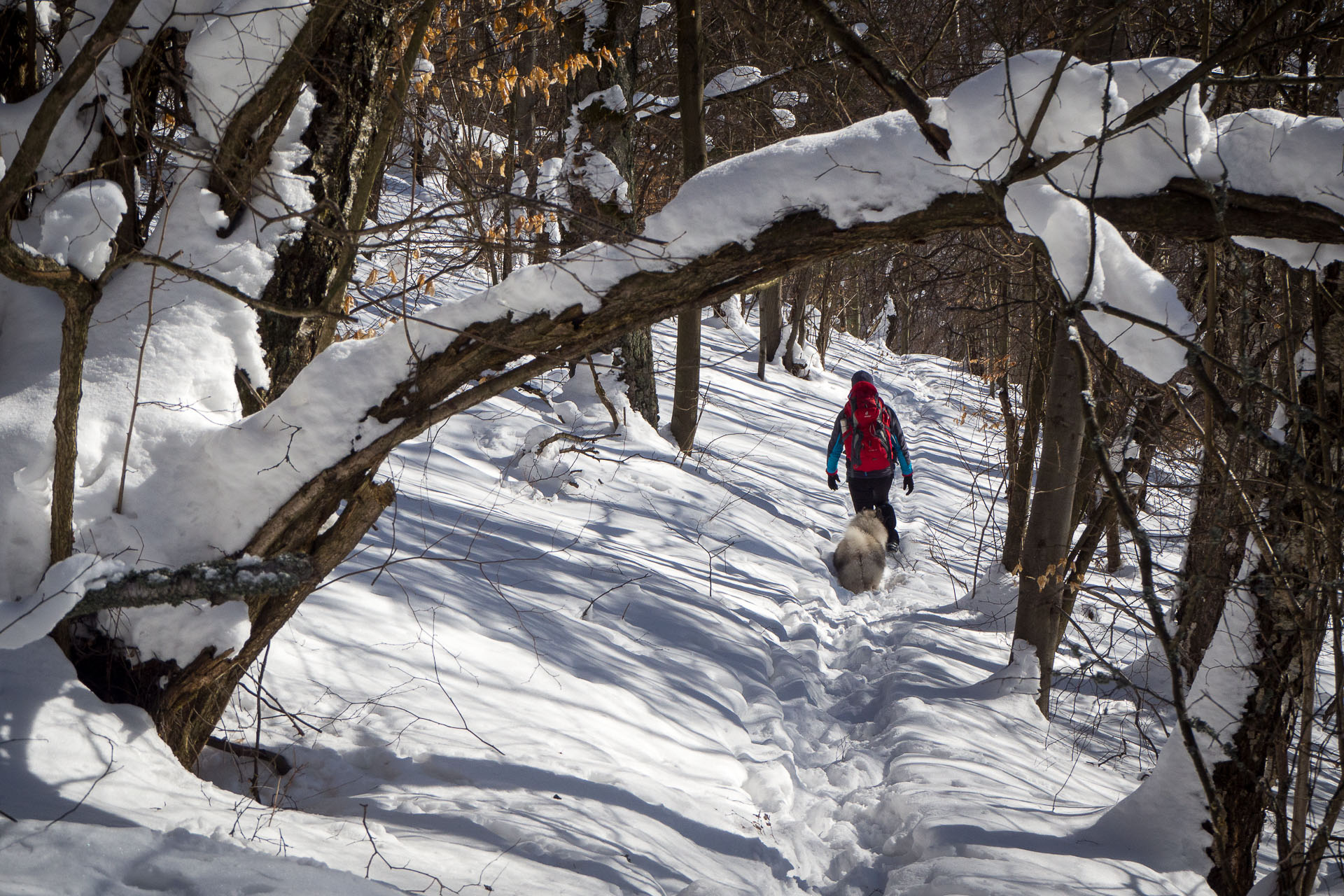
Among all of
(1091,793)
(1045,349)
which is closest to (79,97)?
(1091,793)

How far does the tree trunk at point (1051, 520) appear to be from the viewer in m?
5.61

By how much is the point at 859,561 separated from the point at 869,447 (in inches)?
56.8

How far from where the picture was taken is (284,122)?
305 centimetres

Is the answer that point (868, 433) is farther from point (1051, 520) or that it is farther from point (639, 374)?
point (1051, 520)

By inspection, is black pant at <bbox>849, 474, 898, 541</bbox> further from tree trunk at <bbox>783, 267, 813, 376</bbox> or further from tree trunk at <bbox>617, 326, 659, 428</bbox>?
tree trunk at <bbox>783, 267, 813, 376</bbox>

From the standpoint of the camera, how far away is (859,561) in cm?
742

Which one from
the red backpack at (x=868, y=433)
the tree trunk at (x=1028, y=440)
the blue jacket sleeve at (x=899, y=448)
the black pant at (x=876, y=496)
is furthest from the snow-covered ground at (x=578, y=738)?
the blue jacket sleeve at (x=899, y=448)

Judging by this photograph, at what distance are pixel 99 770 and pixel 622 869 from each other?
65.2 inches

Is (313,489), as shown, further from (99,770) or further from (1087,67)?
(1087,67)

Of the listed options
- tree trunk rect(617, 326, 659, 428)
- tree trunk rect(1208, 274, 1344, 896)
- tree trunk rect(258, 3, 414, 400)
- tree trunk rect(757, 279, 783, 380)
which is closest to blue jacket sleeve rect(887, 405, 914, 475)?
tree trunk rect(617, 326, 659, 428)

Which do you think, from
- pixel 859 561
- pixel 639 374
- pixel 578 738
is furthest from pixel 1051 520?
pixel 639 374

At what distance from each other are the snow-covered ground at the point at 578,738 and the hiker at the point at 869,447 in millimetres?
1327

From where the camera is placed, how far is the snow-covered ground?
96.0 inches

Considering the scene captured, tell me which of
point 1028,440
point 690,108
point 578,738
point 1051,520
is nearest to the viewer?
point 578,738
